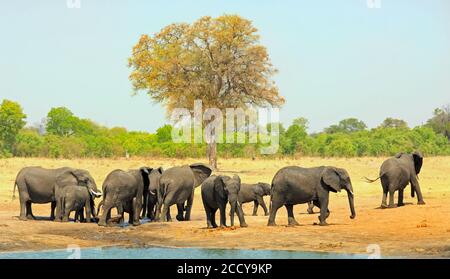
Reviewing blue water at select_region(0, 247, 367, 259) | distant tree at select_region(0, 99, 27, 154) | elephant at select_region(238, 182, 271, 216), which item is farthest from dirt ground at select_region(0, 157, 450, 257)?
distant tree at select_region(0, 99, 27, 154)

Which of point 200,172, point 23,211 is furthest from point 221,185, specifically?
point 23,211

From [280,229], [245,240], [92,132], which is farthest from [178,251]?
[92,132]

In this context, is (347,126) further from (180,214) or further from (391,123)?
(180,214)

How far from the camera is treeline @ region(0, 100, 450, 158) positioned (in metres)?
71.9

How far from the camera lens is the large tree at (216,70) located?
5319 cm

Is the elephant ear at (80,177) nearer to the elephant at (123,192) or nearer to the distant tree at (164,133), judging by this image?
the elephant at (123,192)

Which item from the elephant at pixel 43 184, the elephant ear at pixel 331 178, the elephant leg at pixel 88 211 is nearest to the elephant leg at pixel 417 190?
the elephant ear at pixel 331 178

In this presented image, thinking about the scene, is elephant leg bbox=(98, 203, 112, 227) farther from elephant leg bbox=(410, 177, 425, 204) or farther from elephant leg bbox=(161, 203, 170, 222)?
elephant leg bbox=(410, 177, 425, 204)

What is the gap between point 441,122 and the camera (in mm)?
99250

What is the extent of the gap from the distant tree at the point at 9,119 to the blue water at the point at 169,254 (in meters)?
56.7

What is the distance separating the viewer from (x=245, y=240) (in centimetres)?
2084

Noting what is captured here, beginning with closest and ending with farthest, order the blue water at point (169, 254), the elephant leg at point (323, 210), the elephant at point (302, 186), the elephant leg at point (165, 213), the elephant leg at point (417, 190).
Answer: the blue water at point (169, 254), the elephant at point (302, 186), the elephant leg at point (323, 210), the elephant leg at point (165, 213), the elephant leg at point (417, 190)
